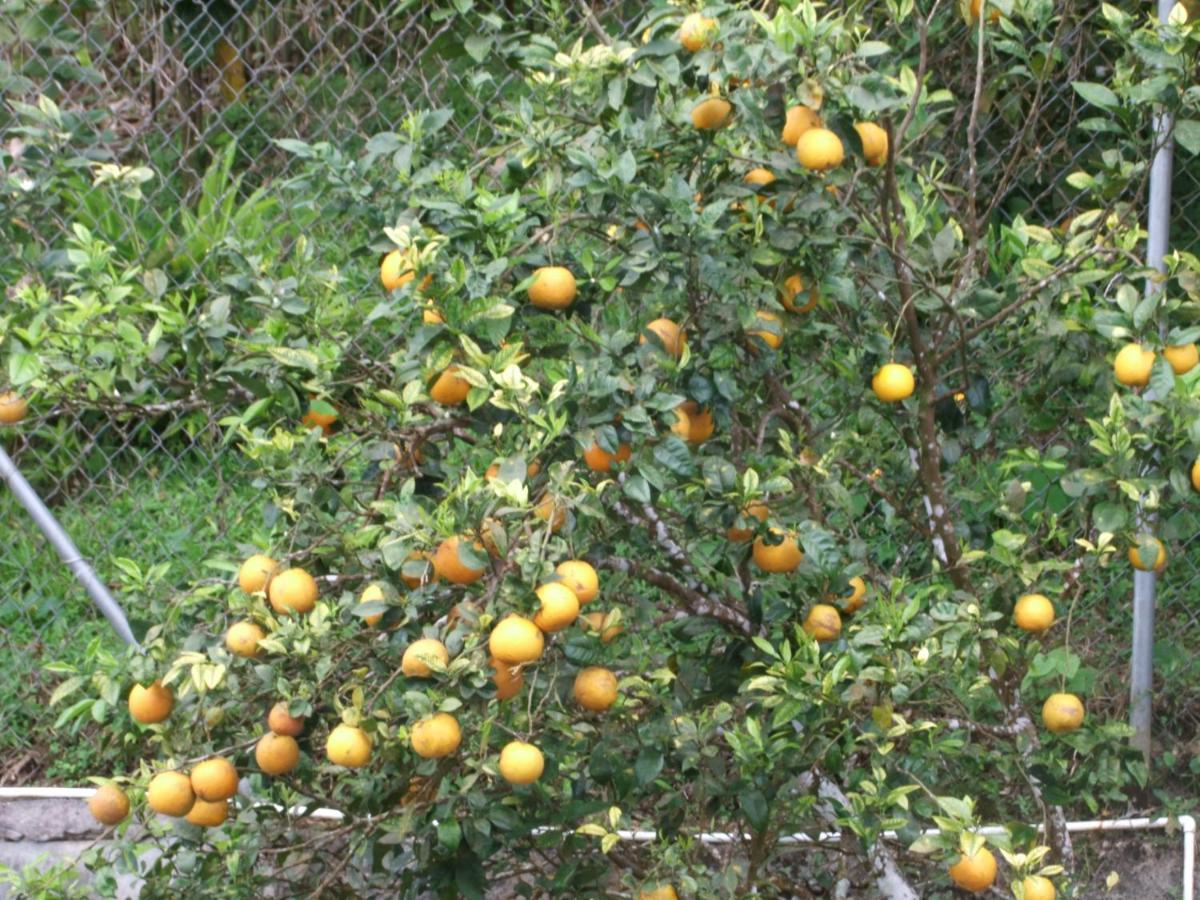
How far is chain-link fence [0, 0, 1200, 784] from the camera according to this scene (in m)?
2.51

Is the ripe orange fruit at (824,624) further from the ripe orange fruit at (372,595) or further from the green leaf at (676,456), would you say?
the ripe orange fruit at (372,595)

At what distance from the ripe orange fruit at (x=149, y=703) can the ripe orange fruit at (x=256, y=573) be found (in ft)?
0.57

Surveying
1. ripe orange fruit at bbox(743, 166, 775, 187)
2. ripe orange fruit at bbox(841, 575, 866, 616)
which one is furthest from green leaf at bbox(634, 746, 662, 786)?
ripe orange fruit at bbox(743, 166, 775, 187)

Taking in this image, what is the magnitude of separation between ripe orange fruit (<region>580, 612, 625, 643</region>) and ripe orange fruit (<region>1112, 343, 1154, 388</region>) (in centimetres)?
76

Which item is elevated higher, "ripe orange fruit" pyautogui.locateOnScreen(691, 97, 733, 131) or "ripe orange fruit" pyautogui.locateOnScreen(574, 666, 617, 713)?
"ripe orange fruit" pyautogui.locateOnScreen(691, 97, 733, 131)

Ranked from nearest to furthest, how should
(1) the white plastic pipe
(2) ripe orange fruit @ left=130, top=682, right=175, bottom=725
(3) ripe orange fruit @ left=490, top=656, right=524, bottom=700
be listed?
(3) ripe orange fruit @ left=490, top=656, right=524, bottom=700 < (2) ripe orange fruit @ left=130, top=682, right=175, bottom=725 < (1) the white plastic pipe

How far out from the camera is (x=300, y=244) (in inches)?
88.6

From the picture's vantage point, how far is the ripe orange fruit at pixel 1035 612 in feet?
6.86

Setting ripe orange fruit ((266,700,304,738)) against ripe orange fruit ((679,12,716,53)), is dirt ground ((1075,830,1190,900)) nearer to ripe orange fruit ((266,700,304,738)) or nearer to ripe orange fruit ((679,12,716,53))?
ripe orange fruit ((266,700,304,738))

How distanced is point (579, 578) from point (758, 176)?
717mm

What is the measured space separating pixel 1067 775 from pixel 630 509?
36.2 inches

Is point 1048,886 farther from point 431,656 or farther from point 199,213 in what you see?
point 199,213

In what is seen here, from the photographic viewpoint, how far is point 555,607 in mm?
1662

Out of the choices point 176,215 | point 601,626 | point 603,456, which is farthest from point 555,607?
point 176,215
